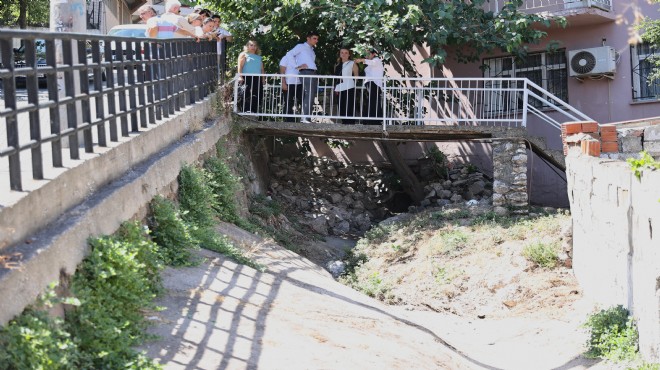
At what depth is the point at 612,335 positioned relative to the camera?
28.4ft

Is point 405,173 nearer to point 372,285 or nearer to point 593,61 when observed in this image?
point 593,61

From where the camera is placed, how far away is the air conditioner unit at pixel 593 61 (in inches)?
708

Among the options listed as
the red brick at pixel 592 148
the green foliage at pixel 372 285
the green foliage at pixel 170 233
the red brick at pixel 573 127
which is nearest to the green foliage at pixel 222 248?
the green foliage at pixel 170 233

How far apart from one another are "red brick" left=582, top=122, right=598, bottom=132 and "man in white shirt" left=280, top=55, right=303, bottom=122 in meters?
5.19

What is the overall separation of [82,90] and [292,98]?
8.77 m

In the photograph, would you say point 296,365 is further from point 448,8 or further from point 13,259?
point 448,8

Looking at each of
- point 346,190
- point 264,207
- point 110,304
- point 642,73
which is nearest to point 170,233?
point 110,304

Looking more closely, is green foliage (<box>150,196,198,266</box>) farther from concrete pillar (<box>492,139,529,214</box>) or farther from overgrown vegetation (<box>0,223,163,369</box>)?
concrete pillar (<box>492,139,529,214</box>)

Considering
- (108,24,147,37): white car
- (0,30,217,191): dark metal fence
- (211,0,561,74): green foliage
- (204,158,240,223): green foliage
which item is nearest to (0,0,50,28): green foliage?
(211,0,561,74): green foliage

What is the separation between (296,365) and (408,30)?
10.4 m

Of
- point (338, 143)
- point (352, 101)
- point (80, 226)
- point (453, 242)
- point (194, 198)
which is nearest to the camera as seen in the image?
point (80, 226)

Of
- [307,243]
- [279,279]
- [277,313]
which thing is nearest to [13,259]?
[277,313]

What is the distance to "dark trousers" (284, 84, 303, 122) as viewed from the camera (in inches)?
624

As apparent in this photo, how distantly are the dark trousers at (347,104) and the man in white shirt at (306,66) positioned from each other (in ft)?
1.63
